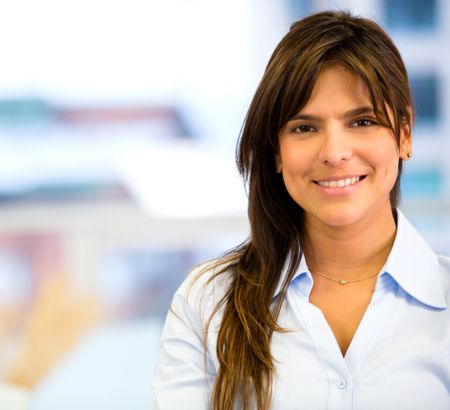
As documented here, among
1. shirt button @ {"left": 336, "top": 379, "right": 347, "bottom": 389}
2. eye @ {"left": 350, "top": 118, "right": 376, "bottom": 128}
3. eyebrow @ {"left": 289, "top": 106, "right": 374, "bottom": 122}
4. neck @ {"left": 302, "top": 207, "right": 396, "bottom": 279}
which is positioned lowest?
shirt button @ {"left": 336, "top": 379, "right": 347, "bottom": 389}

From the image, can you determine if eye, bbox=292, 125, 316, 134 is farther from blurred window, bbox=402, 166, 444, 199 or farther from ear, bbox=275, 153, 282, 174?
blurred window, bbox=402, 166, 444, 199

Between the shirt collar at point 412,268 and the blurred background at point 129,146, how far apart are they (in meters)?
2.00

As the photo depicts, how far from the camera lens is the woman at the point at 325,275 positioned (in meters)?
1.43

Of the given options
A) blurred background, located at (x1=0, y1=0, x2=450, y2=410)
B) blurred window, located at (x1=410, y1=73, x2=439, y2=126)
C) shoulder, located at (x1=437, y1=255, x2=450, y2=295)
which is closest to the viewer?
shoulder, located at (x1=437, y1=255, x2=450, y2=295)

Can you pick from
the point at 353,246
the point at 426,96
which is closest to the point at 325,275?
the point at 353,246

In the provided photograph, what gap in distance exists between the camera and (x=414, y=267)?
4.98 ft

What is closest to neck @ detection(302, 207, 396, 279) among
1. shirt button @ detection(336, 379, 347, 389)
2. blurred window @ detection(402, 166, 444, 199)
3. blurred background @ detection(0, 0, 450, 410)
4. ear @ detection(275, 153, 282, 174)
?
ear @ detection(275, 153, 282, 174)

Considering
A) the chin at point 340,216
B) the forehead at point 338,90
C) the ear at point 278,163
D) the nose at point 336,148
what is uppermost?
the forehead at point 338,90

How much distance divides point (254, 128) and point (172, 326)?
383 millimetres

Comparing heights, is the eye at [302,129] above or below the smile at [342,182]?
above

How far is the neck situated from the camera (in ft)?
5.05

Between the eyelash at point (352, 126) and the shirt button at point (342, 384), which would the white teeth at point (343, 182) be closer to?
the eyelash at point (352, 126)

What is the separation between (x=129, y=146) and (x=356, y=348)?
2391 mm

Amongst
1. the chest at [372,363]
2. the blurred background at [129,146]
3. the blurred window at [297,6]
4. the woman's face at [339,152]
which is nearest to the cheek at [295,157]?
the woman's face at [339,152]
